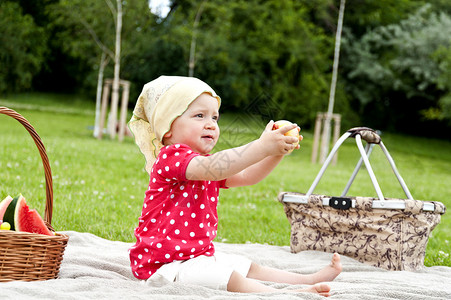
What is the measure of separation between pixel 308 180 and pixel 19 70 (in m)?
17.3

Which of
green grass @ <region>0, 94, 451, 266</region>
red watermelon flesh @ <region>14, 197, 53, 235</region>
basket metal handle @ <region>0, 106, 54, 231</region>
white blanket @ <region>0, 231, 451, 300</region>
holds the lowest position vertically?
green grass @ <region>0, 94, 451, 266</region>

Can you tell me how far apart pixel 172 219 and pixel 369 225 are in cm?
162

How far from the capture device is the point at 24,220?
2.81 metres

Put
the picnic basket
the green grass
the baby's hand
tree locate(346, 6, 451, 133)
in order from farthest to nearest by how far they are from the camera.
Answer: tree locate(346, 6, 451, 133) → the green grass → the picnic basket → the baby's hand

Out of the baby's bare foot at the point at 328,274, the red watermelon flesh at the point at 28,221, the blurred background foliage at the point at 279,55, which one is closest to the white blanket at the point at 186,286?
the baby's bare foot at the point at 328,274

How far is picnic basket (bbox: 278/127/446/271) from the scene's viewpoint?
3656mm

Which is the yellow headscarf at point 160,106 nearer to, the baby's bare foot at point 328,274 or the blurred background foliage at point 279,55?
the baby's bare foot at point 328,274

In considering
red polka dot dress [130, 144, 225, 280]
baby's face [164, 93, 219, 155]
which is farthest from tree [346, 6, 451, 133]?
red polka dot dress [130, 144, 225, 280]

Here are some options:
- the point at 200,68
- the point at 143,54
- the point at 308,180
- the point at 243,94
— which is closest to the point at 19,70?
the point at 143,54

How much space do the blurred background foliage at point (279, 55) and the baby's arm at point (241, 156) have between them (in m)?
16.1

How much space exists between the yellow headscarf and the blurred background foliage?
15382 millimetres

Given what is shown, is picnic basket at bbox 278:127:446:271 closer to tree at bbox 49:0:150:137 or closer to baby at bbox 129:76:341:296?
baby at bbox 129:76:341:296

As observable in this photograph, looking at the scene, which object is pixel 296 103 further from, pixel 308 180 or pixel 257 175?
pixel 257 175

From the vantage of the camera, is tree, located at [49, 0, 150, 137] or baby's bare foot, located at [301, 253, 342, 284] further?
tree, located at [49, 0, 150, 137]
